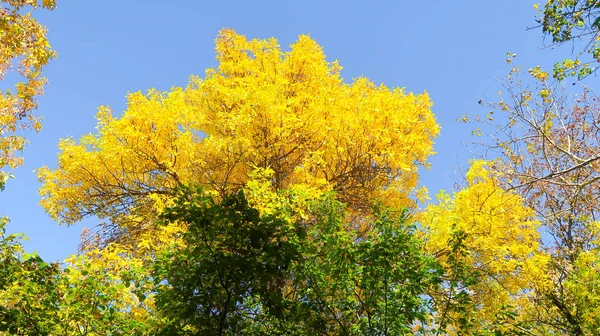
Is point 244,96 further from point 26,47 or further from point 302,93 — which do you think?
point 26,47

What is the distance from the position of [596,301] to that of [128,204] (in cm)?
1000

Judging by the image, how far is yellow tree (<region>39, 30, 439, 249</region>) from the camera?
9219 millimetres

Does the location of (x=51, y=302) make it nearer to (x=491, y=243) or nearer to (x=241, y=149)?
(x=241, y=149)

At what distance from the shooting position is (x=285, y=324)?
4492mm

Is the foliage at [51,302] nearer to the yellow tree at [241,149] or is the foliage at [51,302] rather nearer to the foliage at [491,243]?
the yellow tree at [241,149]

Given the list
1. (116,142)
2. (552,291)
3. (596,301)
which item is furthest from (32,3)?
(552,291)

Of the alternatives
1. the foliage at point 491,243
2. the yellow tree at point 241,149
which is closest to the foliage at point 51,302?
the yellow tree at point 241,149

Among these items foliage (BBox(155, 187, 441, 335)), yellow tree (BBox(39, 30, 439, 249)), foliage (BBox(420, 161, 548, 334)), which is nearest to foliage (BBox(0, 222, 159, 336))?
foliage (BBox(155, 187, 441, 335))

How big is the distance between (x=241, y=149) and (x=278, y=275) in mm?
5120

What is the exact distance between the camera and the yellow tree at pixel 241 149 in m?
9.22

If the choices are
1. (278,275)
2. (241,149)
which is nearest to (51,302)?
(278,275)

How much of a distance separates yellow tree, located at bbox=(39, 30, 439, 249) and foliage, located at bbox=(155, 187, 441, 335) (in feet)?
12.8

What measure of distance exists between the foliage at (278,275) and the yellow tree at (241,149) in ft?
12.8

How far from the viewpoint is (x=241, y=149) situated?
9.12 metres
